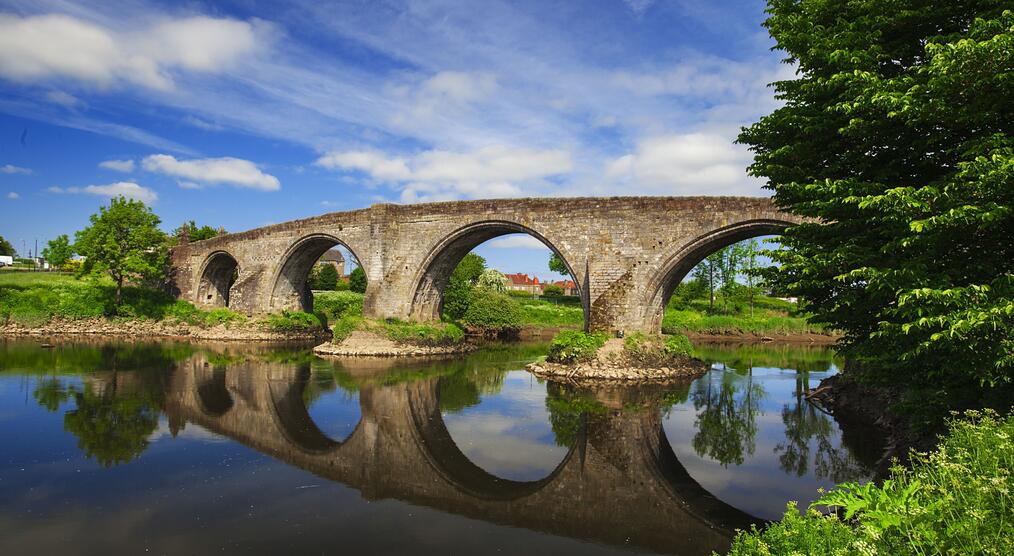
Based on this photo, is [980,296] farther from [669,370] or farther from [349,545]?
→ [669,370]

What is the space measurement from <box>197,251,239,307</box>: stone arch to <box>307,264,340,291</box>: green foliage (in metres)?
16.1

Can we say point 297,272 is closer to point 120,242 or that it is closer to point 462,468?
point 120,242

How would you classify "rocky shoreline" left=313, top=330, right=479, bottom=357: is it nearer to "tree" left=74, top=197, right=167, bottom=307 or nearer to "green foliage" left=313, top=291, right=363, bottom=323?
"green foliage" left=313, top=291, right=363, bottom=323

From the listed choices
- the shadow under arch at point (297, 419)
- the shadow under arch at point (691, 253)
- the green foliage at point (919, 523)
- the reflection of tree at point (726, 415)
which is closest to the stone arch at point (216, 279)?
the shadow under arch at point (297, 419)

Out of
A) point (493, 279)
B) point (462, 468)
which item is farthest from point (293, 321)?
point (462, 468)

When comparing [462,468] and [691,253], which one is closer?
[462,468]

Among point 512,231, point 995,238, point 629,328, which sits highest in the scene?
point 512,231

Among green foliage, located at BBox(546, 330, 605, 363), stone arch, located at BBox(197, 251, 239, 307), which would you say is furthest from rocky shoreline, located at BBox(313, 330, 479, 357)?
stone arch, located at BBox(197, 251, 239, 307)

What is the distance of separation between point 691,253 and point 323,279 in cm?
4609

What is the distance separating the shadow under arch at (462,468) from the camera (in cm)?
947

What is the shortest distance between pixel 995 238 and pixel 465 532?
7855 mm

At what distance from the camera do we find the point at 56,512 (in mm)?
7965

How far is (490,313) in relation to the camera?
38406 mm

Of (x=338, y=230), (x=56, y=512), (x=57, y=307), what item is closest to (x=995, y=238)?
(x=56, y=512)
